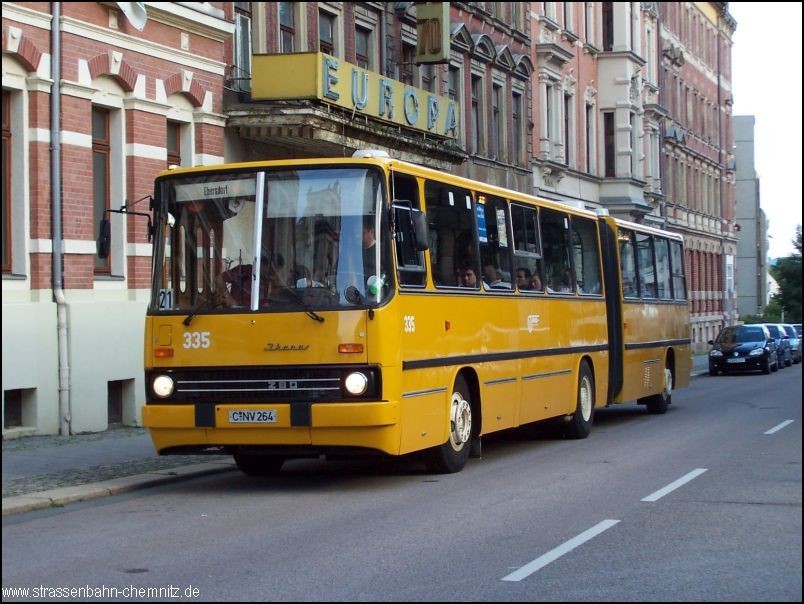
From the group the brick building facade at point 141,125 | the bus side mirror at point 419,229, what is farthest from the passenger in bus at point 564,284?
the bus side mirror at point 419,229

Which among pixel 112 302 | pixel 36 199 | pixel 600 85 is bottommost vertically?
pixel 112 302

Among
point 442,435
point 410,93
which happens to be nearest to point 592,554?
point 442,435

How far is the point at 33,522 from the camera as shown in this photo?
10.9 metres

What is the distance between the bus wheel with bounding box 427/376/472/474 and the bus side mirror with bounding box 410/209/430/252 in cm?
207

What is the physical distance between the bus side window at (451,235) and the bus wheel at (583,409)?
4339 millimetres

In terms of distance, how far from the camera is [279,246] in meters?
12.3

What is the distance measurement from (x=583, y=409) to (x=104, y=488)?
26.6ft

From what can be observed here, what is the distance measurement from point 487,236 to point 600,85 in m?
35.7

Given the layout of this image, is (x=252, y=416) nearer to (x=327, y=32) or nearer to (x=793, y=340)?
(x=327, y=32)

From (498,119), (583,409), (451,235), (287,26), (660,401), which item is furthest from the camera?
(498,119)

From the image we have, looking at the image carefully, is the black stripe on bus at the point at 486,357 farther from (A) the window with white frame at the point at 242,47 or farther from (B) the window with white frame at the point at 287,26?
(B) the window with white frame at the point at 287,26

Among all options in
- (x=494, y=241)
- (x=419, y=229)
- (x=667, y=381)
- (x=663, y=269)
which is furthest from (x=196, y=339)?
(x=663, y=269)

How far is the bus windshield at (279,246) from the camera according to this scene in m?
12.2

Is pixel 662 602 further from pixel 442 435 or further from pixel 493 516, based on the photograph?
pixel 442 435
